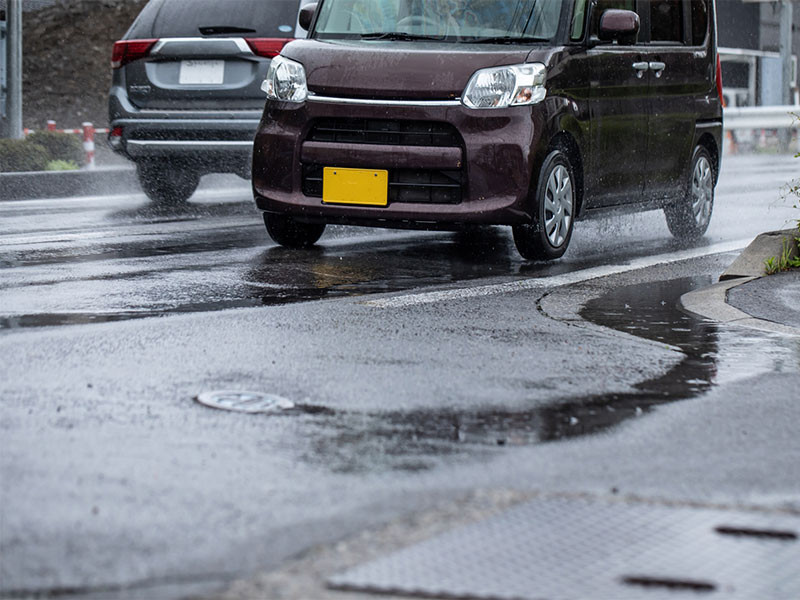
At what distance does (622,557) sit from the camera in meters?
3.33

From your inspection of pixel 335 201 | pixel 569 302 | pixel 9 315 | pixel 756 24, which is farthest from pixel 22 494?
pixel 756 24

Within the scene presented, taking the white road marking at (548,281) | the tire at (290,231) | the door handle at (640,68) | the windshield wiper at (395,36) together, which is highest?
the windshield wiper at (395,36)

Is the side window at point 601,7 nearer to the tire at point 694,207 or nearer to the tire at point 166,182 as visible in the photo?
the tire at point 694,207

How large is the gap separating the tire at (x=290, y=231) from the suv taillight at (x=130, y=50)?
3.38m

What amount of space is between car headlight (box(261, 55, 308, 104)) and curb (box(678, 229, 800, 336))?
A: 8.42 ft

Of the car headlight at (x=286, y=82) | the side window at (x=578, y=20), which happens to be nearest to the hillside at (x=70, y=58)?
the car headlight at (x=286, y=82)

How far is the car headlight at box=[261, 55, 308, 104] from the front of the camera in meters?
8.94

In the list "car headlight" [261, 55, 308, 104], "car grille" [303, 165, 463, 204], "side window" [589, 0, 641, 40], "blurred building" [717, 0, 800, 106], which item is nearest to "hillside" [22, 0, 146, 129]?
"blurred building" [717, 0, 800, 106]

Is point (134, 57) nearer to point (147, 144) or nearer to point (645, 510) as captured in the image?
point (147, 144)

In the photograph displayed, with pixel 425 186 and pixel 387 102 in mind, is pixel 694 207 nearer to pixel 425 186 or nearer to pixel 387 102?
pixel 425 186

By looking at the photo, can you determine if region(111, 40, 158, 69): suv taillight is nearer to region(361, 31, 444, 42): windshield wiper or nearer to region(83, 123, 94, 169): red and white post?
region(361, 31, 444, 42): windshield wiper

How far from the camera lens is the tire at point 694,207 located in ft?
36.4

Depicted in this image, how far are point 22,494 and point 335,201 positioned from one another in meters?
5.29

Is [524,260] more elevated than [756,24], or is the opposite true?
[756,24]
